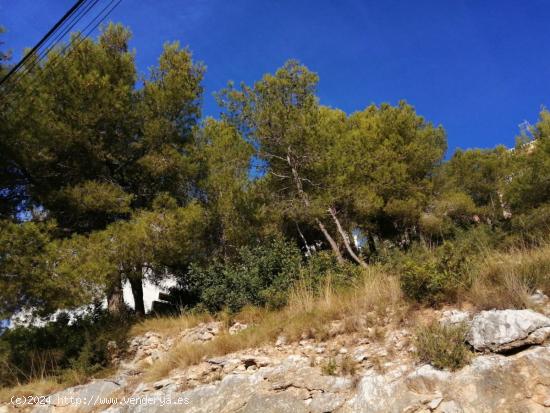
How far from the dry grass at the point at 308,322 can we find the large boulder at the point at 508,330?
1.57 metres

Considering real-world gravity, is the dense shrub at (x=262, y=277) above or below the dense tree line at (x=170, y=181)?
below

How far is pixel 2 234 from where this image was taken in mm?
7883

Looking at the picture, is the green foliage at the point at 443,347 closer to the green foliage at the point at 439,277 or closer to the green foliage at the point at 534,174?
the green foliage at the point at 439,277

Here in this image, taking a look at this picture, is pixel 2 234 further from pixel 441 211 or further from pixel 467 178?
pixel 467 178

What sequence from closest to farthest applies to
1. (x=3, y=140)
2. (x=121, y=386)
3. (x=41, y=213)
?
(x=121, y=386) → (x=3, y=140) → (x=41, y=213)

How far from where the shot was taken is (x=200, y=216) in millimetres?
10672

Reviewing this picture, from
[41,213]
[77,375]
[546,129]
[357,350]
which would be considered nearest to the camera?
[357,350]

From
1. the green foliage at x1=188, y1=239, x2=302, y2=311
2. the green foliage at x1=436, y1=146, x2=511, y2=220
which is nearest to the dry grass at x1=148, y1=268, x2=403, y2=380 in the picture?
the green foliage at x1=188, y1=239, x2=302, y2=311

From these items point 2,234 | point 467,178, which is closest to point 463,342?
point 2,234

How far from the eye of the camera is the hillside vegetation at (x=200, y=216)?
6855 millimetres

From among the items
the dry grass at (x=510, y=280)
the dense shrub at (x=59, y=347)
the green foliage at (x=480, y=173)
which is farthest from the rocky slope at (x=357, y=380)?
the green foliage at (x=480, y=173)

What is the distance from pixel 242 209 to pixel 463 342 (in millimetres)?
8810

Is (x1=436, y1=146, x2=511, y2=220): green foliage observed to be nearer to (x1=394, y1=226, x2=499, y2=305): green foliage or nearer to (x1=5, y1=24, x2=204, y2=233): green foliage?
(x1=5, y1=24, x2=204, y2=233): green foliage

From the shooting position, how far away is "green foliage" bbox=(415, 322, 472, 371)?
460cm
